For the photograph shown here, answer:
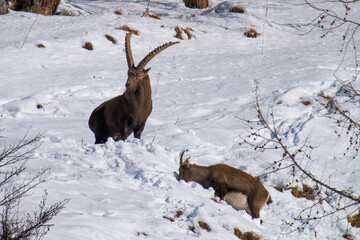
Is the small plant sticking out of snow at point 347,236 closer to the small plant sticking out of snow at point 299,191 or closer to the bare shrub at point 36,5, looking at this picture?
the small plant sticking out of snow at point 299,191

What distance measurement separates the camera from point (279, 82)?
13.2m

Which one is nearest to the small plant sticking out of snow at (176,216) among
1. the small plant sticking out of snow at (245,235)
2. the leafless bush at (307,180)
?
the small plant sticking out of snow at (245,235)

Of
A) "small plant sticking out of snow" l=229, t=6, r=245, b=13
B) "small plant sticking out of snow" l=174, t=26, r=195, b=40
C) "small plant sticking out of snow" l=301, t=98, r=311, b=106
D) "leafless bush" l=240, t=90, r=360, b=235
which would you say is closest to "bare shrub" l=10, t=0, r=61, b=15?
"small plant sticking out of snow" l=174, t=26, r=195, b=40

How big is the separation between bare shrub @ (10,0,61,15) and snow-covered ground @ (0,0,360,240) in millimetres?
920

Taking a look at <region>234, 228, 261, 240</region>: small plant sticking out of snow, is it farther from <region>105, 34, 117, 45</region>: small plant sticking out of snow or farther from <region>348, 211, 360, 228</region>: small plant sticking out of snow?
<region>105, 34, 117, 45</region>: small plant sticking out of snow

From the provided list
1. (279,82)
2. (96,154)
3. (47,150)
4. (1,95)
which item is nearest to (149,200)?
(96,154)

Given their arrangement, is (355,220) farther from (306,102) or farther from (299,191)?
(306,102)

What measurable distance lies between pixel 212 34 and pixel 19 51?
705 centimetres

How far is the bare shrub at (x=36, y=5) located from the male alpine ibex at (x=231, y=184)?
1254 centimetres

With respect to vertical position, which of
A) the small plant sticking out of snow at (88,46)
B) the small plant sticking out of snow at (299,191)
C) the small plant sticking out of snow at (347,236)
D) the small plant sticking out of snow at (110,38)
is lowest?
the small plant sticking out of snow at (88,46)

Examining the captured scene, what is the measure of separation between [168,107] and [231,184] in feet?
14.9

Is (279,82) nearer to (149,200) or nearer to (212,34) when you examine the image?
(212,34)

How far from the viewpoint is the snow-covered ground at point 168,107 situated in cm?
564

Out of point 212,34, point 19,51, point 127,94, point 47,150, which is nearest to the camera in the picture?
point 47,150
